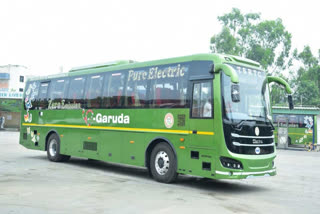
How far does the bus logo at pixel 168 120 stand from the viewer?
10.2 m

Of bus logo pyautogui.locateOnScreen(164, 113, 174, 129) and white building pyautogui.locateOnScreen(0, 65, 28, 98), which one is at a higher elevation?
white building pyautogui.locateOnScreen(0, 65, 28, 98)

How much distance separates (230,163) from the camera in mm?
8961

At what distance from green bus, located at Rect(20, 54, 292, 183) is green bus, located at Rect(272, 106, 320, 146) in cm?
2100

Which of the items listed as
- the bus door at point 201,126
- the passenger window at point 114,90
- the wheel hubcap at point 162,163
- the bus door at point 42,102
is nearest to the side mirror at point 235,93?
the bus door at point 201,126

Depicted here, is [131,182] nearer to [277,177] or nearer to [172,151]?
[172,151]

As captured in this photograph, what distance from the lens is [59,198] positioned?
779 cm

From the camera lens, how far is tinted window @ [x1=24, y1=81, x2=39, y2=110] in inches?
639

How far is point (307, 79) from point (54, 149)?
52550 mm

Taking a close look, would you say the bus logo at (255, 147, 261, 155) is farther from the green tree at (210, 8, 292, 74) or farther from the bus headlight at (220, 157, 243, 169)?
the green tree at (210, 8, 292, 74)

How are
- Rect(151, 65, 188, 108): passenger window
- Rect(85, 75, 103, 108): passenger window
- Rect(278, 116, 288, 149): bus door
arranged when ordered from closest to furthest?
1. Rect(151, 65, 188, 108): passenger window
2. Rect(85, 75, 103, 108): passenger window
3. Rect(278, 116, 288, 149): bus door

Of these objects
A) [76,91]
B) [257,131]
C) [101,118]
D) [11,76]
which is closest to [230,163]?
[257,131]

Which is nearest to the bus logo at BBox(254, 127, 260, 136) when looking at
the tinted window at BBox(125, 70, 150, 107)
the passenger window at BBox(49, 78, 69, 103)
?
the tinted window at BBox(125, 70, 150, 107)

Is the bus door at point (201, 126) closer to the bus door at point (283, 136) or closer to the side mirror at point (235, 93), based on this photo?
the side mirror at point (235, 93)

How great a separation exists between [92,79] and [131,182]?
4714mm
